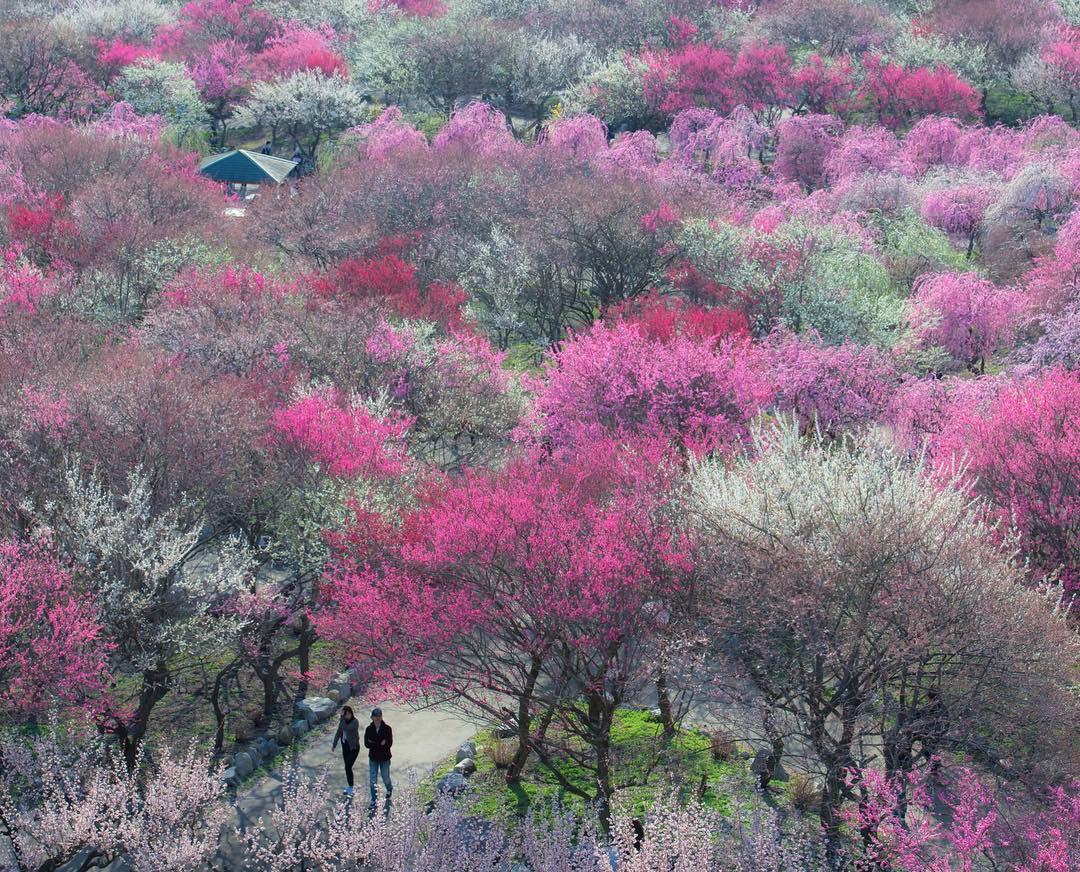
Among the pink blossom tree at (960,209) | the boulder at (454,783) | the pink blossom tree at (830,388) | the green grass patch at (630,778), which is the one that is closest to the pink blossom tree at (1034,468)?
the pink blossom tree at (830,388)

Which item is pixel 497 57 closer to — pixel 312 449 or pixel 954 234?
pixel 954 234

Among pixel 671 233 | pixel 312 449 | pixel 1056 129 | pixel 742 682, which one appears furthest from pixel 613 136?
pixel 742 682

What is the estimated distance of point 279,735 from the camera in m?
17.6

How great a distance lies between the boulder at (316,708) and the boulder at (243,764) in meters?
1.45

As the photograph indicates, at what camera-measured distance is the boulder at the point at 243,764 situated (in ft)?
54.4

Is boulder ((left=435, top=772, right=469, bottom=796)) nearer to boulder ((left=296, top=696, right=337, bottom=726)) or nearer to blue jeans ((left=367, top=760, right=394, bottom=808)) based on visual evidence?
blue jeans ((left=367, top=760, right=394, bottom=808))

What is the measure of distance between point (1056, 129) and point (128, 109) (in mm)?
50438

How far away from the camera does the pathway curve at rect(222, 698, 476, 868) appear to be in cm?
1598

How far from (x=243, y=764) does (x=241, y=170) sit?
127 feet

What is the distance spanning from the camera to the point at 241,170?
4994 cm

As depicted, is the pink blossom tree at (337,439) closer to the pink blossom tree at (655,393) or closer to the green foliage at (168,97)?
the pink blossom tree at (655,393)

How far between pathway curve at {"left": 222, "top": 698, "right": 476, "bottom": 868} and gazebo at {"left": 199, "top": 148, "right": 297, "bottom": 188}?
36.3 m

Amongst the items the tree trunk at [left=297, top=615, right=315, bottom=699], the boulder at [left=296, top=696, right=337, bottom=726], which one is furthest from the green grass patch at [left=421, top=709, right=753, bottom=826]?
the tree trunk at [left=297, top=615, right=315, bottom=699]

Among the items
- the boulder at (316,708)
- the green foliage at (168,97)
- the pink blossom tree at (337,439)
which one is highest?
the pink blossom tree at (337,439)
